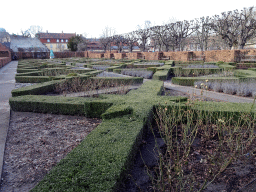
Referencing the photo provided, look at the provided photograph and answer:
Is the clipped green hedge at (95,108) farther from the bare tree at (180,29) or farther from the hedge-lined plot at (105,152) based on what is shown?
the bare tree at (180,29)

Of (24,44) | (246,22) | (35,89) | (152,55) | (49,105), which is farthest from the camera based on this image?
(24,44)

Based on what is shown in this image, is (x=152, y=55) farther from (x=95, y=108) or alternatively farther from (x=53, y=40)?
(x=53, y=40)

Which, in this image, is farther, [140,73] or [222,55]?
[222,55]

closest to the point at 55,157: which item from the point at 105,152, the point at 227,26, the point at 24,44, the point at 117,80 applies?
the point at 105,152

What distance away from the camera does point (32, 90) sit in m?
7.39

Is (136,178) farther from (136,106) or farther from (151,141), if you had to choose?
(136,106)

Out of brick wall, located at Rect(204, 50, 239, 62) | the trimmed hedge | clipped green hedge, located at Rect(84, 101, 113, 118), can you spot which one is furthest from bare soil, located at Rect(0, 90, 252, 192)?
brick wall, located at Rect(204, 50, 239, 62)

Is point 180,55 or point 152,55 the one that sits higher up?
point 152,55

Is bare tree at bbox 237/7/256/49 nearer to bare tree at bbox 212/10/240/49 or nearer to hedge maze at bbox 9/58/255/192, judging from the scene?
bare tree at bbox 212/10/240/49

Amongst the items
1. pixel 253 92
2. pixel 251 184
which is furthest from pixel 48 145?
pixel 253 92

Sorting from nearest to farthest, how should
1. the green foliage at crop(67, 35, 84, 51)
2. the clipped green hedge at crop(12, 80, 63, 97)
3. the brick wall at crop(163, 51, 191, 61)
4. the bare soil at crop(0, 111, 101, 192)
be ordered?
the bare soil at crop(0, 111, 101, 192), the clipped green hedge at crop(12, 80, 63, 97), the brick wall at crop(163, 51, 191, 61), the green foliage at crop(67, 35, 84, 51)

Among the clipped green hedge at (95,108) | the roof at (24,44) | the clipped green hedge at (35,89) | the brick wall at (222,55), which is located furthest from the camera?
the roof at (24,44)

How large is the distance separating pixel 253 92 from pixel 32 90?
8.55m

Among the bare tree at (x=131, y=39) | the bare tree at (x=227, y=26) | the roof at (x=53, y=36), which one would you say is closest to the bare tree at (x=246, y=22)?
the bare tree at (x=227, y=26)
